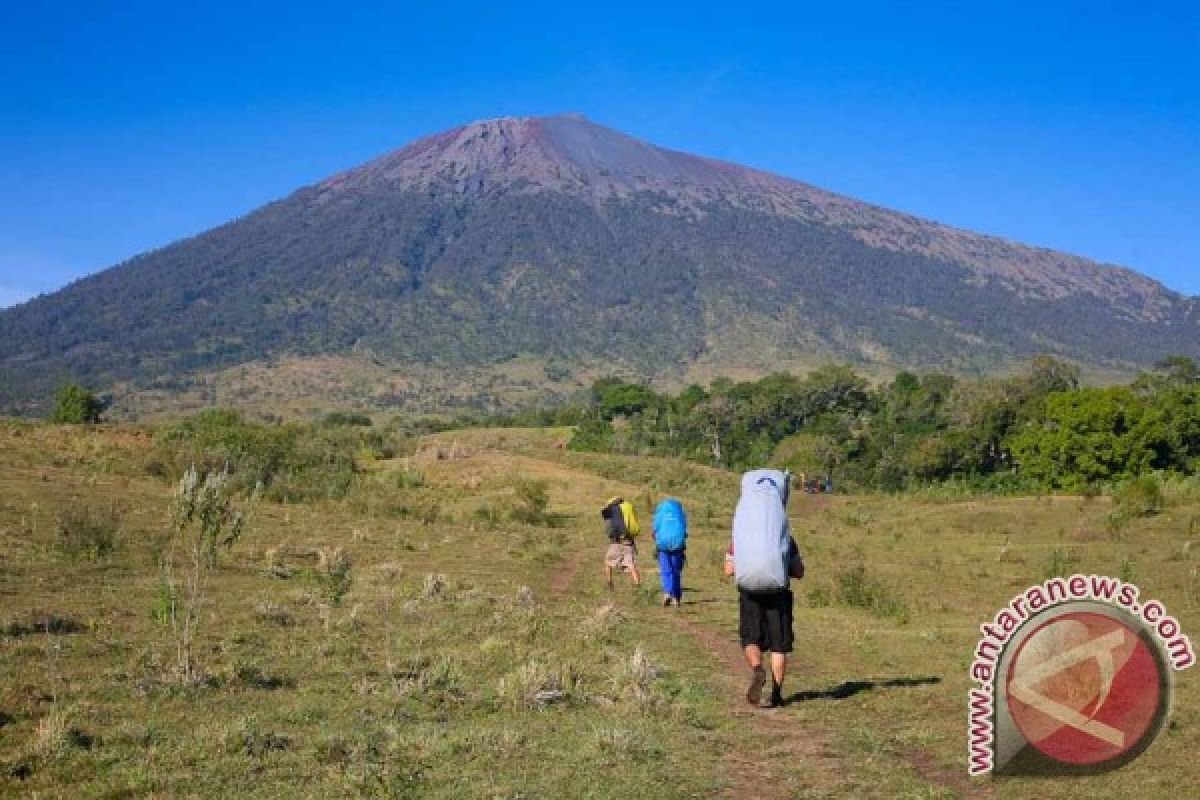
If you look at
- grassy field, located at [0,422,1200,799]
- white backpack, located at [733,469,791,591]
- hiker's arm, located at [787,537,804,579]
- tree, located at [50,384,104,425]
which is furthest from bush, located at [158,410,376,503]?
hiker's arm, located at [787,537,804,579]

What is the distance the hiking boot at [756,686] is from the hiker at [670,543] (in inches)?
218

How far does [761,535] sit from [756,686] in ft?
3.64

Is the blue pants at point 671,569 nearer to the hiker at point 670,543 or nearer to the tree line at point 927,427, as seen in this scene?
the hiker at point 670,543

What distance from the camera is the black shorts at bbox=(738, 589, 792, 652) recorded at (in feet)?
24.9

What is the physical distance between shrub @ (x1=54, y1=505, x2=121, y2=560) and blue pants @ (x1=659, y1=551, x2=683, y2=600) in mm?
7908

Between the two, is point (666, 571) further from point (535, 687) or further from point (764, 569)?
point (764, 569)

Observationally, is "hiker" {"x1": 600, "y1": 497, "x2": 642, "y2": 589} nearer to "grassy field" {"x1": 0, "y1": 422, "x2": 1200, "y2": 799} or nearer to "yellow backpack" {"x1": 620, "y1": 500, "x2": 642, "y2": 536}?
"yellow backpack" {"x1": 620, "y1": 500, "x2": 642, "y2": 536}

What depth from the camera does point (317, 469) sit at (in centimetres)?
3394

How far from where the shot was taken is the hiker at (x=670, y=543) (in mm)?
13535

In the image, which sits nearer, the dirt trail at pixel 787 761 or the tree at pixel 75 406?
the dirt trail at pixel 787 761

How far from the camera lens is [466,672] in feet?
30.6

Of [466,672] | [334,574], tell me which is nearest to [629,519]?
[334,574]

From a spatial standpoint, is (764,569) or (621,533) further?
(621,533)

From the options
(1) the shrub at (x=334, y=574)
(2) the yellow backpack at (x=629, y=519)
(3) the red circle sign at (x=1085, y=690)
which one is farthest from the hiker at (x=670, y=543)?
(3) the red circle sign at (x=1085, y=690)
